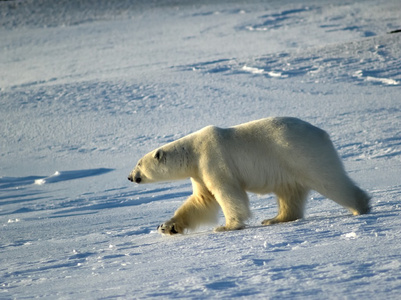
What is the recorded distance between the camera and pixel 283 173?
4.77 m

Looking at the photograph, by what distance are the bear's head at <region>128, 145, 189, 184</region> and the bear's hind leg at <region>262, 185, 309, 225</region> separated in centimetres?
86

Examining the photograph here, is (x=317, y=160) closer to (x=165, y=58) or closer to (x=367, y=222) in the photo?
(x=367, y=222)

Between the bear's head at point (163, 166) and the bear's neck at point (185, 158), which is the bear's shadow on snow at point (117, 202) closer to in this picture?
the bear's head at point (163, 166)

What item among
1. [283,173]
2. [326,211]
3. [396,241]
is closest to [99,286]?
[396,241]

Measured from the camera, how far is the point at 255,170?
15.9 feet

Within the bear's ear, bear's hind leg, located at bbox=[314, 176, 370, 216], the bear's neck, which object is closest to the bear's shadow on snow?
the bear's ear

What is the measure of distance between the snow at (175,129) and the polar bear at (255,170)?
0.24 m

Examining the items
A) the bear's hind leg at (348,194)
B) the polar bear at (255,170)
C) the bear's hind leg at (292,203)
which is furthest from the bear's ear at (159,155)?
the bear's hind leg at (348,194)

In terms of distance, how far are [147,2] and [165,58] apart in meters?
7.89

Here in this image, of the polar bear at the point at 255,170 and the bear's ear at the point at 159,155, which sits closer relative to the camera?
the polar bear at the point at 255,170

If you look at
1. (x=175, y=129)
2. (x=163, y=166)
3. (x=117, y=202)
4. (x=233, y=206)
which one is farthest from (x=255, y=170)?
(x=175, y=129)

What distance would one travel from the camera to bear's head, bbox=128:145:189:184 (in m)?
5.07

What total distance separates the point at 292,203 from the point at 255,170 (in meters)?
0.46

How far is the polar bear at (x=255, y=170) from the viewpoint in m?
4.63
